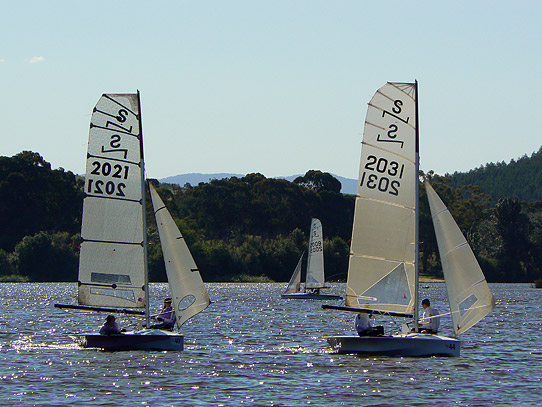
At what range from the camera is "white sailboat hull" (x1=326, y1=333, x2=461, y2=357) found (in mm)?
29266

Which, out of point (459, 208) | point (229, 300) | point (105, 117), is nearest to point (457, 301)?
point (105, 117)

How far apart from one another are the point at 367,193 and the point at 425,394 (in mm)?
7847

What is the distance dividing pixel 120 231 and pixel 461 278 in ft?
34.9

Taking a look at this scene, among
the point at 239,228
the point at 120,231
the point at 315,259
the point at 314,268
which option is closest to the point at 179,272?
the point at 120,231

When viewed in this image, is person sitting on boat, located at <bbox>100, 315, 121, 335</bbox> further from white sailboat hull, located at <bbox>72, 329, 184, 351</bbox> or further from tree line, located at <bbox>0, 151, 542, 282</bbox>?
tree line, located at <bbox>0, 151, 542, 282</bbox>

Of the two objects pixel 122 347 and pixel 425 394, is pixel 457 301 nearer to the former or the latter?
pixel 425 394

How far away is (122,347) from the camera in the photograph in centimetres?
3111

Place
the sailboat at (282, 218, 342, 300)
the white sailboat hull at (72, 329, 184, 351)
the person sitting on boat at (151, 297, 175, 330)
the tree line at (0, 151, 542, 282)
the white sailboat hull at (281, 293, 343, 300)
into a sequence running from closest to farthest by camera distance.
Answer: the white sailboat hull at (72, 329, 184, 351) < the person sitting on boat at (151, 297, 175, 330) < the white sailboat hull at (281, 293, 343, 300) < the sailboat at (282, 218, 342, 300) < the tree line at (0, 151, 542, 282)

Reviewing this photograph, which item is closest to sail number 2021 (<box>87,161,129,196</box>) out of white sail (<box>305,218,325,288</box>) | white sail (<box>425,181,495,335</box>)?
white sail (<box>425,181,495,335</box>)

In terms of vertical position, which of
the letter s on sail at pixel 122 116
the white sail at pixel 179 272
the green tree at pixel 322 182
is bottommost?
the white sail at pixel 179 272

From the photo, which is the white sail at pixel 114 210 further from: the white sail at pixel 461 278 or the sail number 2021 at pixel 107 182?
the white sail at pixel 461 278

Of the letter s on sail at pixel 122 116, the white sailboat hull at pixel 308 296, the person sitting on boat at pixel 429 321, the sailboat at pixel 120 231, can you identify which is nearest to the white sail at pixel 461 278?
the person sitting on boat at pixel 429 321

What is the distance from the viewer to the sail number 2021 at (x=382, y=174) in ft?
99.2

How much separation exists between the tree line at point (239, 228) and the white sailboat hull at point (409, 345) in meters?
88.8
